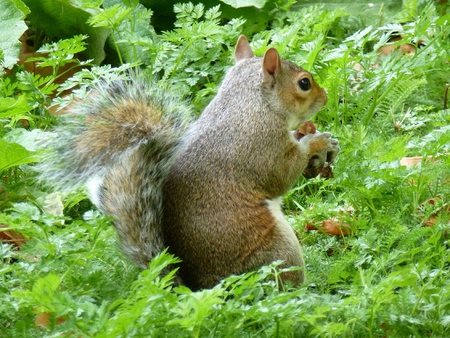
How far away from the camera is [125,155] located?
2809 millimetres

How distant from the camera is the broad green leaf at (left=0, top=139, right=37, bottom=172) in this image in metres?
3.01

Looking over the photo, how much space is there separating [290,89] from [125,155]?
75 cm

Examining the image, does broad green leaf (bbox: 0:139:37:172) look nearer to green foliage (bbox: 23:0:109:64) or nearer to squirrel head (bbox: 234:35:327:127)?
squirrel head (bbox: 234:35:327:127)

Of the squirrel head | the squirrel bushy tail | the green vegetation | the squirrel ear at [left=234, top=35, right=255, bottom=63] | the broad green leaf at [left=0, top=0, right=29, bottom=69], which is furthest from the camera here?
the broad green leaf at [left=0, top=0, right=29, bottom=69]

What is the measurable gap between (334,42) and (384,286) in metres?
2.89

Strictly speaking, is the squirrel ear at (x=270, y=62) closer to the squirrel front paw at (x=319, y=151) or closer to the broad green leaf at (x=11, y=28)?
the squirrel front paw at (x=319, y=151)

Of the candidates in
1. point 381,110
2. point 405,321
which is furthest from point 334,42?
point 405,321

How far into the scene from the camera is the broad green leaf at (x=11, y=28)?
4.20m

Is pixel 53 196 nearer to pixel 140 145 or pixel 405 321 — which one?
pixel 140 145

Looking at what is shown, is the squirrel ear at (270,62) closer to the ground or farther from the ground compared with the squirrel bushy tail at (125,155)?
farther from the ground

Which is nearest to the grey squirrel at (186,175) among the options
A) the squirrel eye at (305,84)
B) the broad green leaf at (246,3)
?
the squirrel eye at (305,84)

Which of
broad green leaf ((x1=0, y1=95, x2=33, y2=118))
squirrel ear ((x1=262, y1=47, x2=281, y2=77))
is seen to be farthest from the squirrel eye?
broad green leaf ((x1=0, y1=95, x2=33, y2=118))

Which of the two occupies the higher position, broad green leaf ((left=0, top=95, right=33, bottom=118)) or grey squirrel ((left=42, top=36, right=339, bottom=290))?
broad green leaf ((left=0, top=95, right=33, bottom=118))

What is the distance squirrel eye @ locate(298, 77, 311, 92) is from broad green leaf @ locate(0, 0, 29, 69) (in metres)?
1.44
